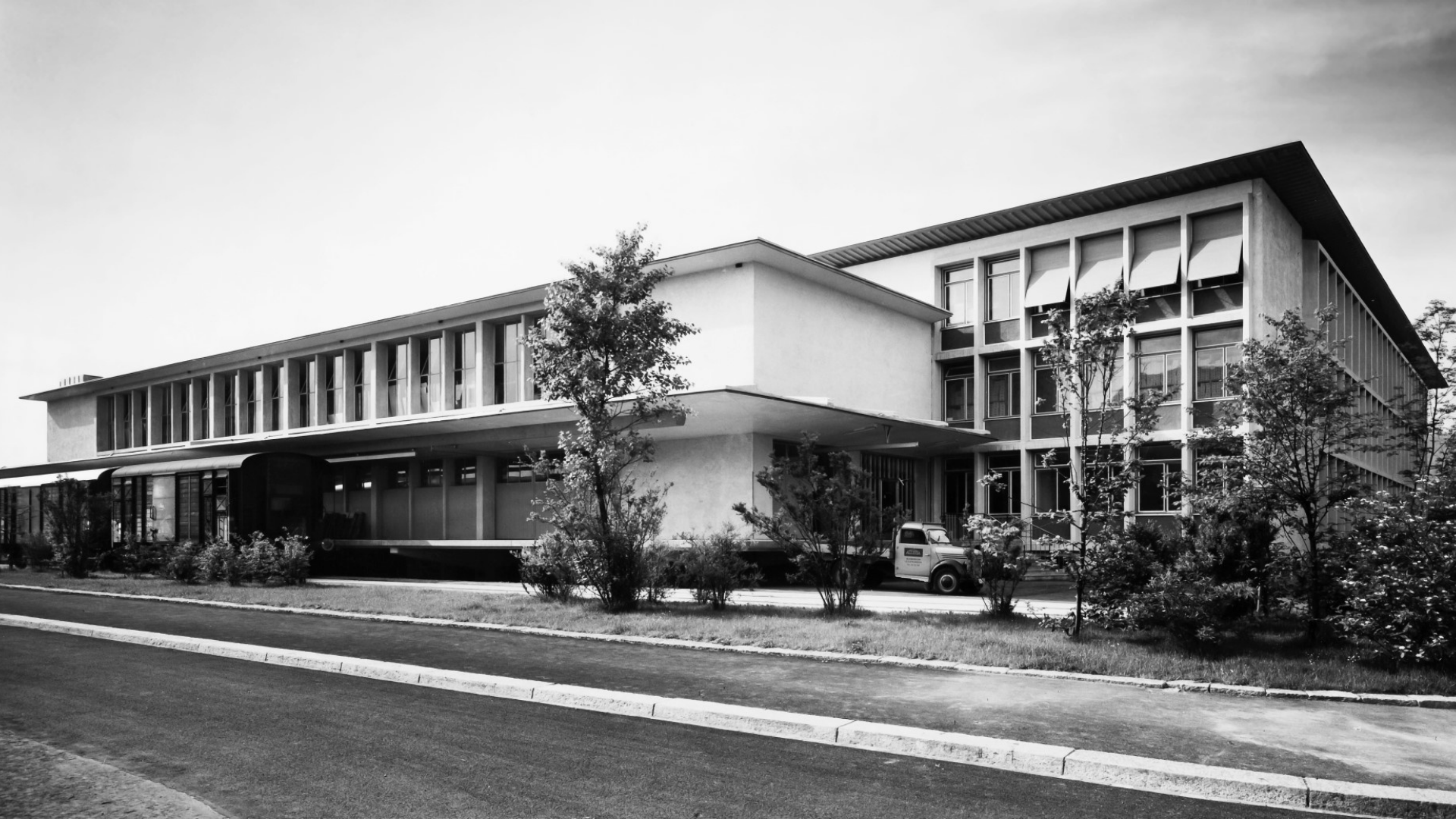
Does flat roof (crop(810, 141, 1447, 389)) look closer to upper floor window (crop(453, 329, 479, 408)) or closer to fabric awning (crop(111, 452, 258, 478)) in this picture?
upper floor window (crop(453, 329, 479, 408))

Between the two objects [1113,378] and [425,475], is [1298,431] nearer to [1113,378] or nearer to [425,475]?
[1113,378]

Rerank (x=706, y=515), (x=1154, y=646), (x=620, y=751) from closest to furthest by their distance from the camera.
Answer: (x=620, y=751)
(x=1154, y=646)
(x=706, y=515)

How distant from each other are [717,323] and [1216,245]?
1608 centimetres

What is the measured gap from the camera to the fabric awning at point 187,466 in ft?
106

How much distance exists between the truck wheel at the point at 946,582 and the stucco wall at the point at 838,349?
23.5ft

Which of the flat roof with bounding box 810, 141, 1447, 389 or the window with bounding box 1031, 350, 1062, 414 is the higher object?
the flat roof with bounding box 810, 141, 1447, 389

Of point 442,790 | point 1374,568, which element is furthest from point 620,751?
point 1374,568

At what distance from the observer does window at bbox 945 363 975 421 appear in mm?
36250

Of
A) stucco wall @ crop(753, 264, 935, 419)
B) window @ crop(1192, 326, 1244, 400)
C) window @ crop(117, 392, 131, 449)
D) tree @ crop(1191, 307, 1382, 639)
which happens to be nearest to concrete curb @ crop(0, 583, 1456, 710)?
tree @ crop(1191, 307, 1382, 639)

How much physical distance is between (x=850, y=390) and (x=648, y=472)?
7.26m

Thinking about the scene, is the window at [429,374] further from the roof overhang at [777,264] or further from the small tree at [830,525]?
the small tree at [830,525]

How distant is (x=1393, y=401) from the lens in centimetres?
1295

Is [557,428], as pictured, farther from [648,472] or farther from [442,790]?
[442,790]

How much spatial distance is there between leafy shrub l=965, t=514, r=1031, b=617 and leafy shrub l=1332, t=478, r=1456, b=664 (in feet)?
14.4
